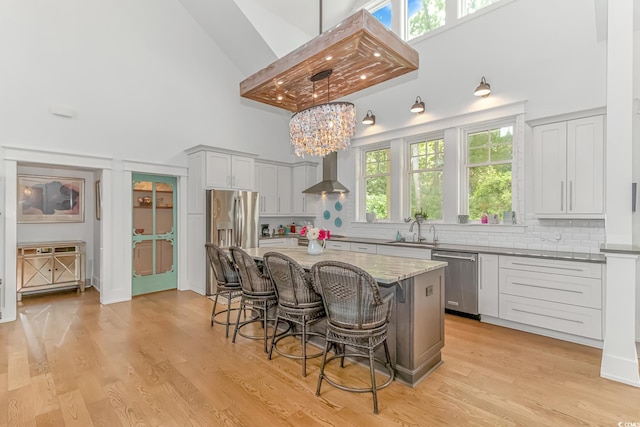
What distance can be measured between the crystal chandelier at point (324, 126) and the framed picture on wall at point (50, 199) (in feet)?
15.1

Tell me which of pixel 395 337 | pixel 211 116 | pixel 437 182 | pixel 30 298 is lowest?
pixel 30 298

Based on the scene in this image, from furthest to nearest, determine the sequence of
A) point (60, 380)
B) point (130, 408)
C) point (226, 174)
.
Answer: point (226, 174) < point (60, 380) < point (130, 408)

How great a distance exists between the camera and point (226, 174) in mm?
5559

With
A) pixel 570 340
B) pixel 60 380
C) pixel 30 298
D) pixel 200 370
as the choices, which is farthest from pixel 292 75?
pixel 30 298

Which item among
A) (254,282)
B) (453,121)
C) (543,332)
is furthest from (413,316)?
(453,121)

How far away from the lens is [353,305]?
223cm

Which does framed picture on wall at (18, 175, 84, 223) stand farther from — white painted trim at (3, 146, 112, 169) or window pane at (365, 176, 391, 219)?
window pane at (365, 176, 391, 219)

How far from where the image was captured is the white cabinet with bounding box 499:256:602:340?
3.13 metres

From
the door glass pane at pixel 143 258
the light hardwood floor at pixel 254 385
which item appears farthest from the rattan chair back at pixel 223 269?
the door glass pane at pixel 143 258

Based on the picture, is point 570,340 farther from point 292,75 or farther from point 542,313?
point 292,75

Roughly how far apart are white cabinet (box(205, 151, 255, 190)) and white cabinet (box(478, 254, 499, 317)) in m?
4.17

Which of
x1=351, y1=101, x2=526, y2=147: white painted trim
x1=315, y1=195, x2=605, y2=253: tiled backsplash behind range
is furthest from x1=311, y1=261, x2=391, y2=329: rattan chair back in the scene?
x1=351, y1=101, x2=526, y2=147: white painted trim

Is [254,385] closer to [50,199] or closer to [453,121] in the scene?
[453,121]

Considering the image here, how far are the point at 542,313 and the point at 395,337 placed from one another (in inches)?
80.8
